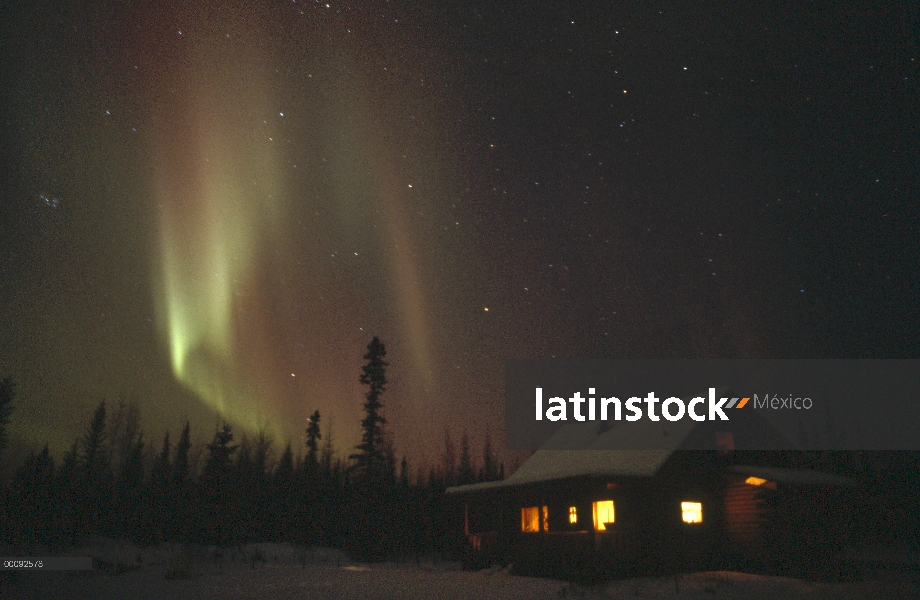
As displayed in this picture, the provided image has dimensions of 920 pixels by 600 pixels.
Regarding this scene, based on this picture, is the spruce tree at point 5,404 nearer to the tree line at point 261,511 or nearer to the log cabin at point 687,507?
the tree line at point 261,511

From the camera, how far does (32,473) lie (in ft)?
121

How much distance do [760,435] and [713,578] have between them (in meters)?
6.34

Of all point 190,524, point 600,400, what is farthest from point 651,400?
point 190,524

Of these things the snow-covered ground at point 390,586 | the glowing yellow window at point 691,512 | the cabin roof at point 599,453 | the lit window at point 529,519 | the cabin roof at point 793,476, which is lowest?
the snow-covered ground at point 390,586

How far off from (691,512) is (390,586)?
1017cm

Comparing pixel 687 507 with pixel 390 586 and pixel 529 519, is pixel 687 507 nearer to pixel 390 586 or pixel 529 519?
pixel 529 519

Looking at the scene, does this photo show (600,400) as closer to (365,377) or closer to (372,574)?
(372,574)

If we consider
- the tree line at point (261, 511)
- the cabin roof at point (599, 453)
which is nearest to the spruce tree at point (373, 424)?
the tree line at point (261, 511)

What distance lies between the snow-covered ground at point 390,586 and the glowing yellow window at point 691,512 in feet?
5.53

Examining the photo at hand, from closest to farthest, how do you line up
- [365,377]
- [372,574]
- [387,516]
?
1. [372,574]
2. [387,516]
3. [365,377]

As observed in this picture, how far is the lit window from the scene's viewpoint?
22.6 m

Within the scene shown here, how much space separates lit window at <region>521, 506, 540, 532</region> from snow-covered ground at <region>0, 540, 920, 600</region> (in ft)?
6.31

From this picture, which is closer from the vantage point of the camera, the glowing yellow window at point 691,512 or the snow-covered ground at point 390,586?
the snow-covered ground at point 390,586

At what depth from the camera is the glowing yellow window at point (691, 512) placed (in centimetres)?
1938
